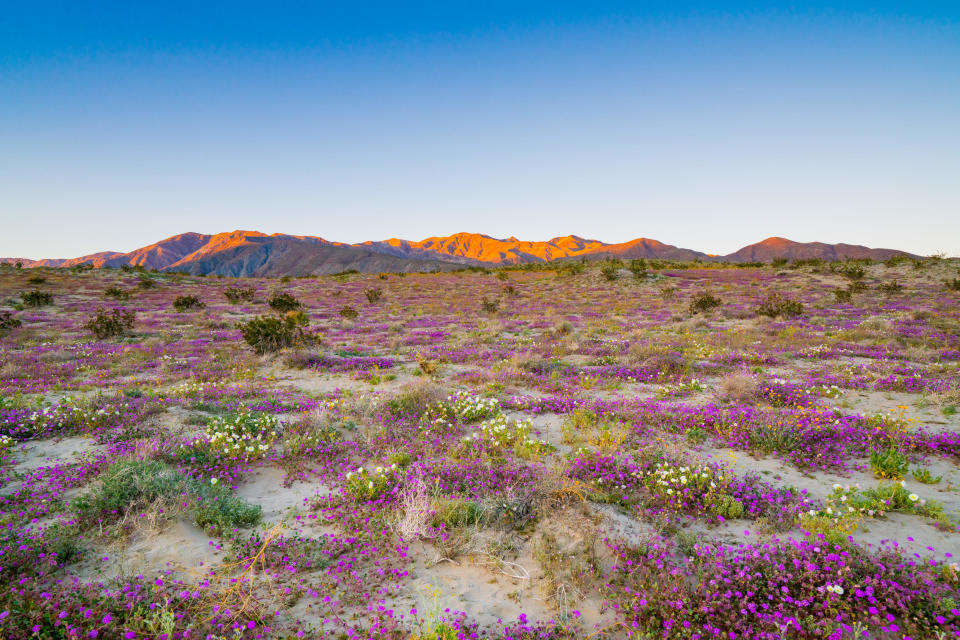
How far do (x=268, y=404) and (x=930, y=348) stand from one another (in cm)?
2128

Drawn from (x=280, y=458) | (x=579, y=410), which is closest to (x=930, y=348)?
(x=579, y=410)

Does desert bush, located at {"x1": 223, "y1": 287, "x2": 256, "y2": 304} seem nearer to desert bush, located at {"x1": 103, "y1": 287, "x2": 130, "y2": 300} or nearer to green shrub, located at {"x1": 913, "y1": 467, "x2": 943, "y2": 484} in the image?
desert bush, located at {"x1": 103, "y1": 287, "x2": 130, "y2": 300}

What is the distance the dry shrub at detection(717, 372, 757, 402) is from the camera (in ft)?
31.6

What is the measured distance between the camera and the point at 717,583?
12.2 feet

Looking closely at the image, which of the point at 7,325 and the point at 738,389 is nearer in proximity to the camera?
the point at 738,389

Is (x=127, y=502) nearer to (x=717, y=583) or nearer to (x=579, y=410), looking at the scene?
(x=717, y=583)

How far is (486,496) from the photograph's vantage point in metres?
5.47

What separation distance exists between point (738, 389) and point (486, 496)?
7.62 m

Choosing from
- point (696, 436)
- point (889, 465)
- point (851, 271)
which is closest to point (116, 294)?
point (696, 436)

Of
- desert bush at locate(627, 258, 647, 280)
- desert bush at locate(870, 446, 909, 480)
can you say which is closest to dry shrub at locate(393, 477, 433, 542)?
desert bush at locate(870, 446, 909, 480)

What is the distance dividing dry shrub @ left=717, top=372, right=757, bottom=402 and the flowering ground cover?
0.24 feet

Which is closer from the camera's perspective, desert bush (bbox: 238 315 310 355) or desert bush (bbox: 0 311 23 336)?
desert bush (bbox: 238 315 310 355)

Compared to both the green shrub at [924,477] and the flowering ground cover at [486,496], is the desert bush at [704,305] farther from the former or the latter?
the green shrub at [924,477]

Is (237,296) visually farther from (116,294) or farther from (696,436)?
(696,436)
